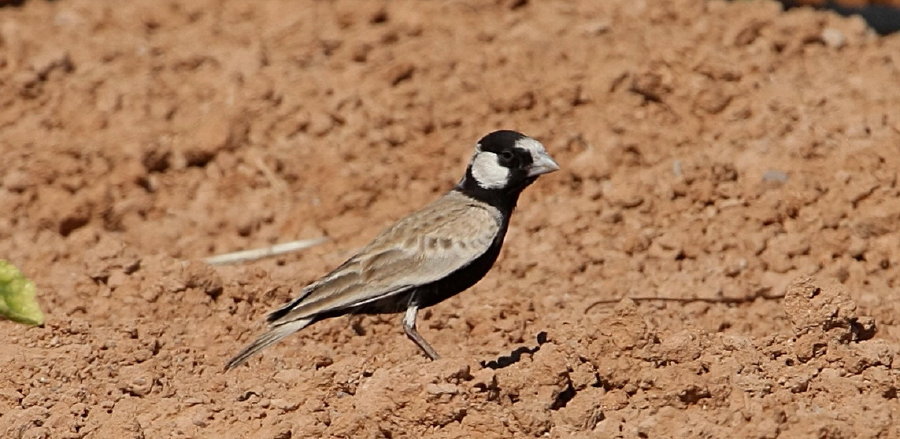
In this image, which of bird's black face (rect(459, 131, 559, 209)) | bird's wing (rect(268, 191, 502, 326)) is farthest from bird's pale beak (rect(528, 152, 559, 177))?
bird's wing (rect(268, 191, 502, 326))

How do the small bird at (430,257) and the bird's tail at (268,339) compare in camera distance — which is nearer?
the bird's tail at (268,339)

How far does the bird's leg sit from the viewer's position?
7156 millimetres

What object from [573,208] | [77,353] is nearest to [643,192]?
[573,208]

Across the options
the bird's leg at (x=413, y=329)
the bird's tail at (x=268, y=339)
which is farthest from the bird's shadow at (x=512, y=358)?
the bird's tail at (x=268, y=339)

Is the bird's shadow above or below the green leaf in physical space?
below

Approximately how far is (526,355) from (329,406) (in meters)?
1.05

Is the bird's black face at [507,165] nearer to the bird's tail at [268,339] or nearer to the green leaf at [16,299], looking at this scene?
the bird's tail at [268,339]

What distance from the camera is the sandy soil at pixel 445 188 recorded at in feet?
20.7

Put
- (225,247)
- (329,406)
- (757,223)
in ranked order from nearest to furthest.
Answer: (329,406), (757,223), (225,247)

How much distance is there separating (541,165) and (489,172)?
29cm

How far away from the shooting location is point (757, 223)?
28.6ft

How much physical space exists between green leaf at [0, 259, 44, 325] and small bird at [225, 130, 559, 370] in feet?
5.46

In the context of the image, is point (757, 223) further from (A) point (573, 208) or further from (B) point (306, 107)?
(B) point (306, 107)

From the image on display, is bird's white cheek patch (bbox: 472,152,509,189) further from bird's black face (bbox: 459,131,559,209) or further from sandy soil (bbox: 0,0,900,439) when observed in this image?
sandy soil (bbox: 0,0,900,439)
